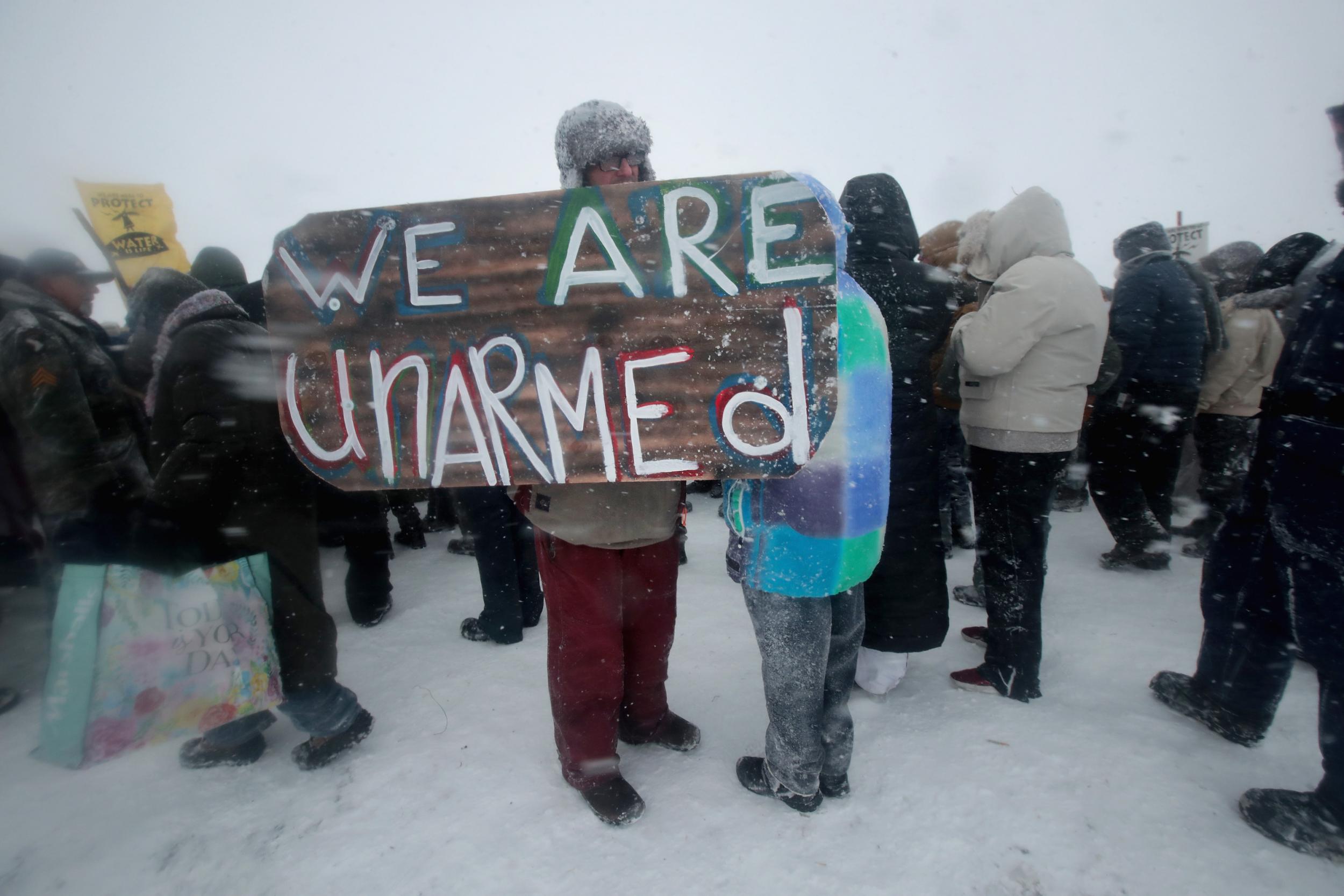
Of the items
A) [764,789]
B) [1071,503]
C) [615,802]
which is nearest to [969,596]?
[764,789]

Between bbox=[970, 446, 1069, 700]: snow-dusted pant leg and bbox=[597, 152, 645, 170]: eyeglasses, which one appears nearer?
bbox=[597, 152, 645, 170]: eyeglasses

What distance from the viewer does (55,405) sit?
2.44m

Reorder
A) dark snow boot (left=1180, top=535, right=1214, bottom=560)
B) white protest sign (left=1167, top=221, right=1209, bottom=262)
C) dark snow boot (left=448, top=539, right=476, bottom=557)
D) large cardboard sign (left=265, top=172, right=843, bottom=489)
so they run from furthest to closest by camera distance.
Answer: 1. white protest sign (left=1167, top=221, right=1209, bottom=262)
2. dark snow boot (left=448, top=539, right=476, bottom=557)
3. dark snow boot (left=1180, top=535, right=1214, bottom=560)
4. large cardboard sign (left=265, top=172, right=843, bottom=489)

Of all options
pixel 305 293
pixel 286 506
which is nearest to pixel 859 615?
pixel 305 293

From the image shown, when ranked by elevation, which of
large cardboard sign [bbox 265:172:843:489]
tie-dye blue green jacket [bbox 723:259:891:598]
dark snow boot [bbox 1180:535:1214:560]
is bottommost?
dark snow boot [bbox 1180:535:1214:560]

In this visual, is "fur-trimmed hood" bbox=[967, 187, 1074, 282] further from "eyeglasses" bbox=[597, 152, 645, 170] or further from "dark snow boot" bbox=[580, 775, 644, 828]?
"dark snow boot" bbox=[580, 775, 644, 828]

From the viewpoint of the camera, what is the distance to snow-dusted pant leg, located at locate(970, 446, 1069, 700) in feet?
7.33

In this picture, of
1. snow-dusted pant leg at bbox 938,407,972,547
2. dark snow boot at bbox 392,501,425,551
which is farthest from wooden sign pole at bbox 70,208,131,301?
snow-dusted pant leg at bbox 938,407,972,547

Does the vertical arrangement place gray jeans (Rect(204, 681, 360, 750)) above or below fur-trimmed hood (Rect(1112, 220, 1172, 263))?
below

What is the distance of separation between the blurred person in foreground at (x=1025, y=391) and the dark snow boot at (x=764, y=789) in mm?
1058

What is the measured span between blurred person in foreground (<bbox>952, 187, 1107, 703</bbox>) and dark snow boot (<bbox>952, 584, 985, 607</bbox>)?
87 centimetres

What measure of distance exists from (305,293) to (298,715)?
5.31ft

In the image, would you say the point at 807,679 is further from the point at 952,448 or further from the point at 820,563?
the point at 952,448

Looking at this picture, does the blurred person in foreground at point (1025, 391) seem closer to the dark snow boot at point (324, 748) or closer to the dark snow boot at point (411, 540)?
the dark snow boot at point (324, 748)
